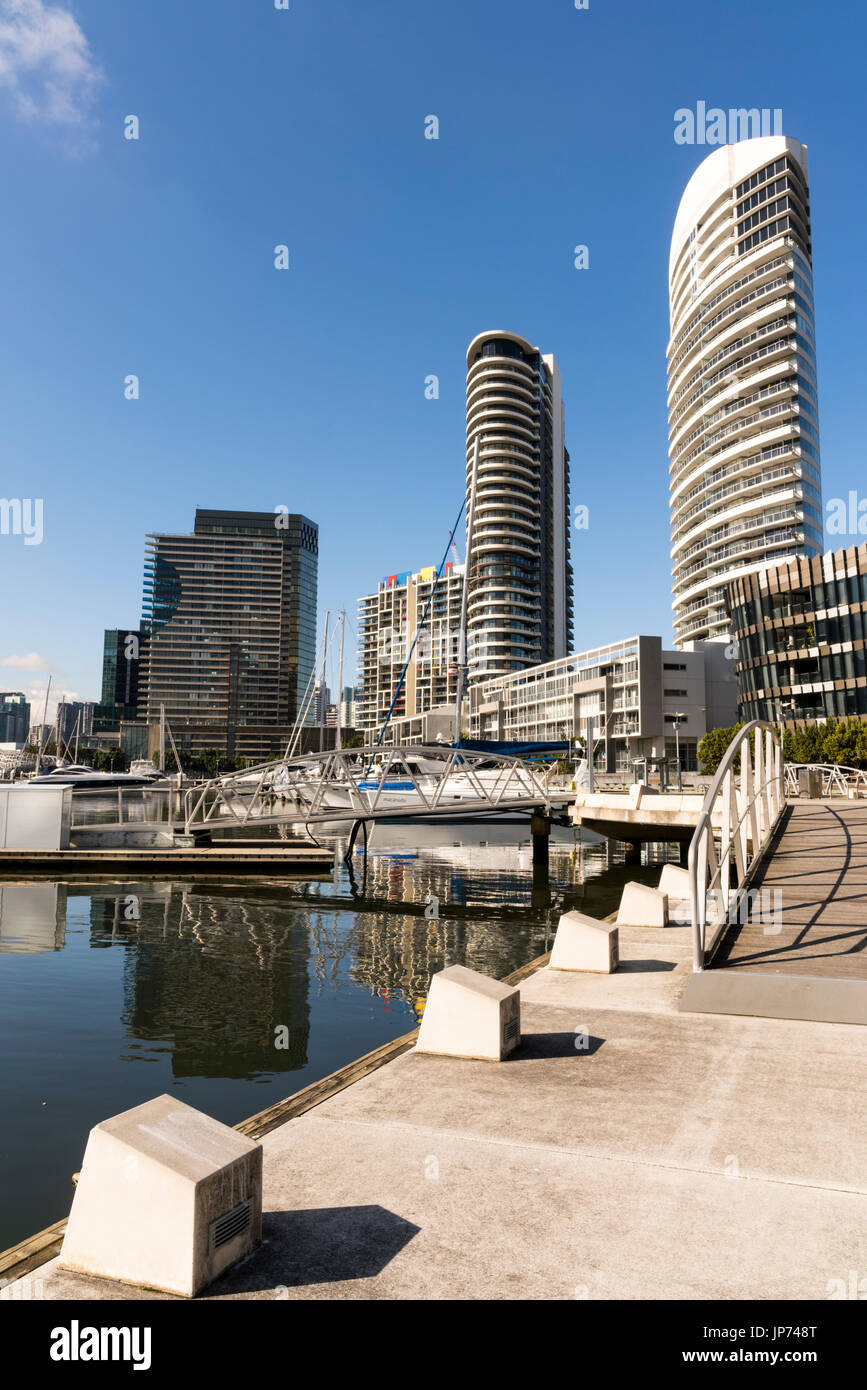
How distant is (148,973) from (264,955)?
299 cm

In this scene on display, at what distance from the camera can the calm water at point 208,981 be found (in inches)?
419

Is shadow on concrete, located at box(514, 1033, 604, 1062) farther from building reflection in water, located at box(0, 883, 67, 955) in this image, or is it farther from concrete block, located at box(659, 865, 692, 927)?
building reflection in water, located at box(0, 883, 67, 955)

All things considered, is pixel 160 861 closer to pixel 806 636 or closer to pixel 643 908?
pixel 643 908

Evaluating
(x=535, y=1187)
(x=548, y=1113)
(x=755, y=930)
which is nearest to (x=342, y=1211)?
(x=535, y=1187)

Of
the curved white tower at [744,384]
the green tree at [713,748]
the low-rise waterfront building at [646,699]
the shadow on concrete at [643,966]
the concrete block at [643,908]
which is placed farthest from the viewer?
the curved white tower at [744,384]

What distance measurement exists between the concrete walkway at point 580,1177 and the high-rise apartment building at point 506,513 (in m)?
161

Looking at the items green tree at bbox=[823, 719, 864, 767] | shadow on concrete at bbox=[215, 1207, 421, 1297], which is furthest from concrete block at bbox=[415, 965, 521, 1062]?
green tree at bbox=[823, 719, 864, 767]

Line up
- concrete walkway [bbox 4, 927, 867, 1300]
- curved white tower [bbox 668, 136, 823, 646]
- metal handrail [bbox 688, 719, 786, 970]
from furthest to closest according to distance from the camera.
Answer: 1. curved white tower [bbox 668, 136, 823, 646]
2. metal handrail [bbox 688, 719, 786, 970]
3. concrete walkway [bbox 4, 927, 867, 1300]

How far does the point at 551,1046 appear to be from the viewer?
29.2 ft

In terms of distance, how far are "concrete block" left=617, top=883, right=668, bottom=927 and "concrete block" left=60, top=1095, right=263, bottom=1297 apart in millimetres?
12222

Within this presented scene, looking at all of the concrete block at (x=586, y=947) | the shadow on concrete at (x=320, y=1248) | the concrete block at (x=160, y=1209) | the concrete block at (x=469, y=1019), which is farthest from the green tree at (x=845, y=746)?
the concrete block at (x=160, y=1209)

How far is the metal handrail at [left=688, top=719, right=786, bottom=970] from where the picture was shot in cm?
1038

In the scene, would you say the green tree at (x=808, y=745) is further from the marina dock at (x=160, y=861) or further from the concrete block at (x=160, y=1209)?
the concrete block at (x=160, y=1209)
